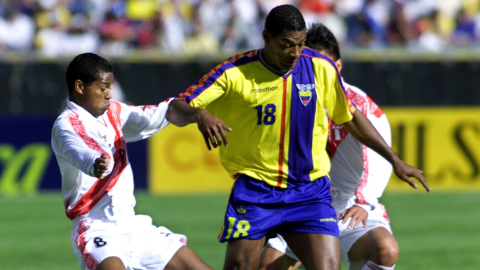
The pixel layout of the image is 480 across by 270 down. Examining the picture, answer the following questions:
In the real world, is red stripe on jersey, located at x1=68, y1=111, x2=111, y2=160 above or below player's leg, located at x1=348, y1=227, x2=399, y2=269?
above

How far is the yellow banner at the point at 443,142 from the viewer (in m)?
14.4

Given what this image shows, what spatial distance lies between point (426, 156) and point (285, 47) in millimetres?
10186

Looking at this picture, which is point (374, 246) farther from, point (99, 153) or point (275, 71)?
point (99, 153)

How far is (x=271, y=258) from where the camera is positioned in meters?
5.92

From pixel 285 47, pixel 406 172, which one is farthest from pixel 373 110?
pixel 285 47

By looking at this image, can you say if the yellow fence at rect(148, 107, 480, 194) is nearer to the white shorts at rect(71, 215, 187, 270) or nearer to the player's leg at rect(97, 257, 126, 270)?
the white shorts at rect(71, 215, 187, 270)

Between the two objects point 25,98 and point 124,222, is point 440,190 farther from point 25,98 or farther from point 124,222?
point 124,222

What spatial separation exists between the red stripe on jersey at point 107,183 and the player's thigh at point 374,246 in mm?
1852

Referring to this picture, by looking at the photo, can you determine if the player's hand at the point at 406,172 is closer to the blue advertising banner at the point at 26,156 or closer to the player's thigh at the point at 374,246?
the player's thigh at the point at 374,246

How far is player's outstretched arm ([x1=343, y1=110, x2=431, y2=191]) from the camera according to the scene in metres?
5.18

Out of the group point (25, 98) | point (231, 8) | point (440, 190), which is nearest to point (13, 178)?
point (25, 98)

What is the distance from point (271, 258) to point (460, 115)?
9.55 m

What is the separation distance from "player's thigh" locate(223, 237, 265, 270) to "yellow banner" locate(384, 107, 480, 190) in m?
9.82

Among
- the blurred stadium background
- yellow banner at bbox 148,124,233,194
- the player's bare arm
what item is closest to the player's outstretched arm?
the player's bare arm
